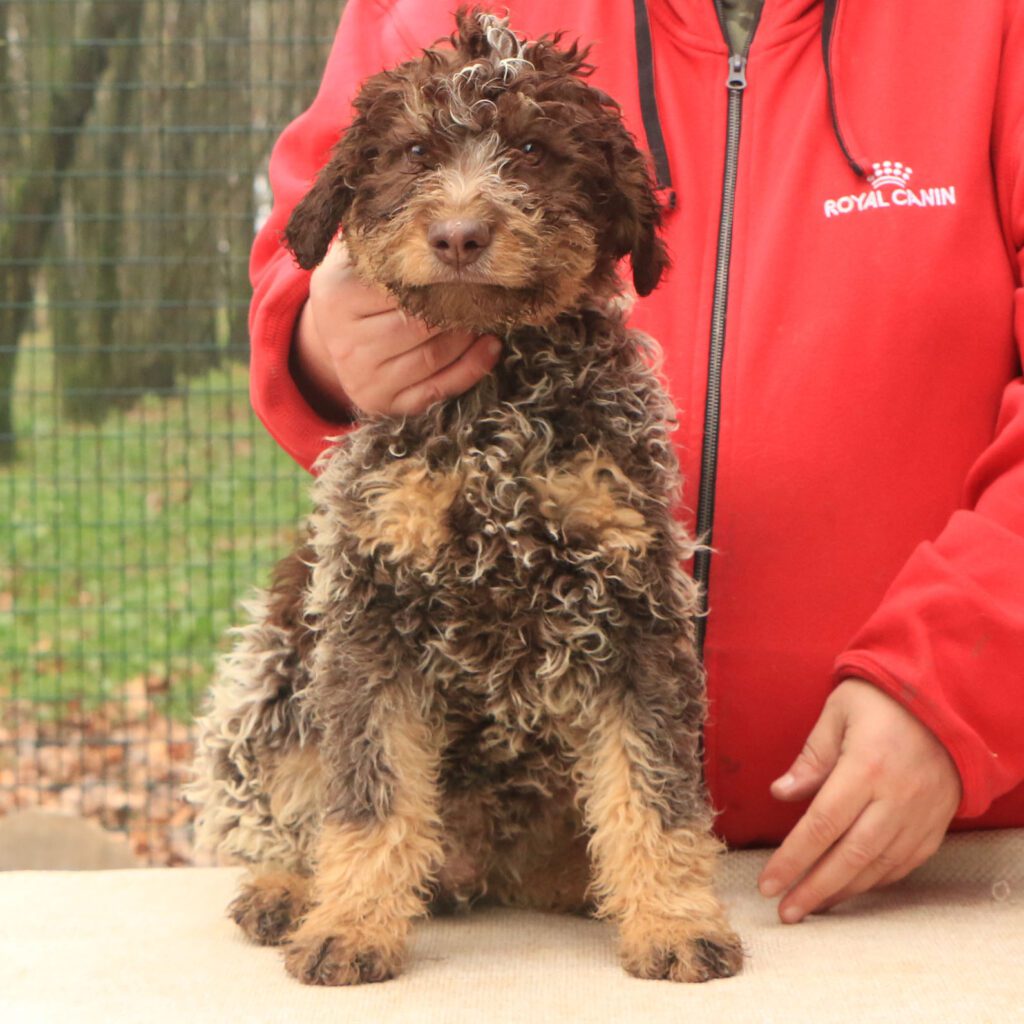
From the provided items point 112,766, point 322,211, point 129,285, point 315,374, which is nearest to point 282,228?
point 315,374

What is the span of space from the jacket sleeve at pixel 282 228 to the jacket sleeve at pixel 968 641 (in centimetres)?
125

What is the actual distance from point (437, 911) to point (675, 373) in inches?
51.8

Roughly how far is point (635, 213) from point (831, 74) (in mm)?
791

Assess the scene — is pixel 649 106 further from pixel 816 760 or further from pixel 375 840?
pixel 375 840

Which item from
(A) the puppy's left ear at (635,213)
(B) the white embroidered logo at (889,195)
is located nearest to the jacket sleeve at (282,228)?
(A) the puppy's left ear at (635,213)

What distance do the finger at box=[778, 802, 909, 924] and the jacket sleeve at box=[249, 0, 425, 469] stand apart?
1373mm

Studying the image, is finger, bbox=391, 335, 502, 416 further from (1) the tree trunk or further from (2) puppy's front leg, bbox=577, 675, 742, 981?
(1) the tree trunk

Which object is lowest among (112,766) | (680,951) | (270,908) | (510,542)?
(112,766)

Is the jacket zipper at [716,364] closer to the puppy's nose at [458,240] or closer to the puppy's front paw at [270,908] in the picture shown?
the puppy's nose at [458,240]

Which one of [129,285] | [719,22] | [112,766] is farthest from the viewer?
[112,766]

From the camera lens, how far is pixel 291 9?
22.4 feet

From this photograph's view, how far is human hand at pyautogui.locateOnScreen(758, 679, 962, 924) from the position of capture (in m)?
2.86

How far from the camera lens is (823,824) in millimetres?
2928

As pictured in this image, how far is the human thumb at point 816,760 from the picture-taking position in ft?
9.77
